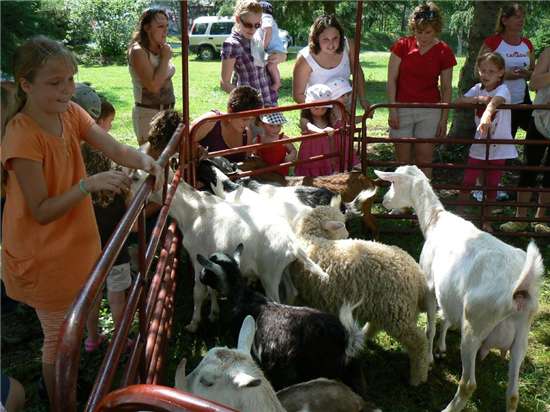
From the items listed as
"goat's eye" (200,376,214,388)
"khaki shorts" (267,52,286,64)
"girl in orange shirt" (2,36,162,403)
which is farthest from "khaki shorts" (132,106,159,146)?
"goat's eye" (200,376,214,388)

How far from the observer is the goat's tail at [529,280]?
2.76 meters

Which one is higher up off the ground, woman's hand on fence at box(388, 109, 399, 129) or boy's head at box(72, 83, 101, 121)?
boy's head at box(72, 83, 101, 121)

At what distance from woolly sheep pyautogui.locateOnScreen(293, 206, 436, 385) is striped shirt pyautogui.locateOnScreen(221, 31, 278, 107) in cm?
282

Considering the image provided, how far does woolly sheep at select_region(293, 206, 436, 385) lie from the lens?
355cm

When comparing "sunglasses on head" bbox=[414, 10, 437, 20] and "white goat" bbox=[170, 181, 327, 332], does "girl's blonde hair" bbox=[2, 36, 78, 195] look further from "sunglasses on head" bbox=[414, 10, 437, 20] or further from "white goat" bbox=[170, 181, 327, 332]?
"sunglasses on head" bbox=[414, 10, 437, 20]

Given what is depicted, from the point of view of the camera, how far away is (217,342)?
3965mm

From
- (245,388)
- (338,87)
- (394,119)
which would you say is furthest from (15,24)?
(245,388)

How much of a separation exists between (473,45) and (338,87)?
351 cm

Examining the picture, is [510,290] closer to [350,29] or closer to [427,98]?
[427,98]

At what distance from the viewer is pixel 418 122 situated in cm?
591

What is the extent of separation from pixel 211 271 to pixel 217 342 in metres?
0.73

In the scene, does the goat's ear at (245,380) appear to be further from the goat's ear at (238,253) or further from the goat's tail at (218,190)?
the goat's tail at (218,190)

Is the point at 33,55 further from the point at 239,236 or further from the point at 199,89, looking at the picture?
the point at 199,89

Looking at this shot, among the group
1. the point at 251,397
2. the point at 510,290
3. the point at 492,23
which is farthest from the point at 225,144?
the point at 492,23
